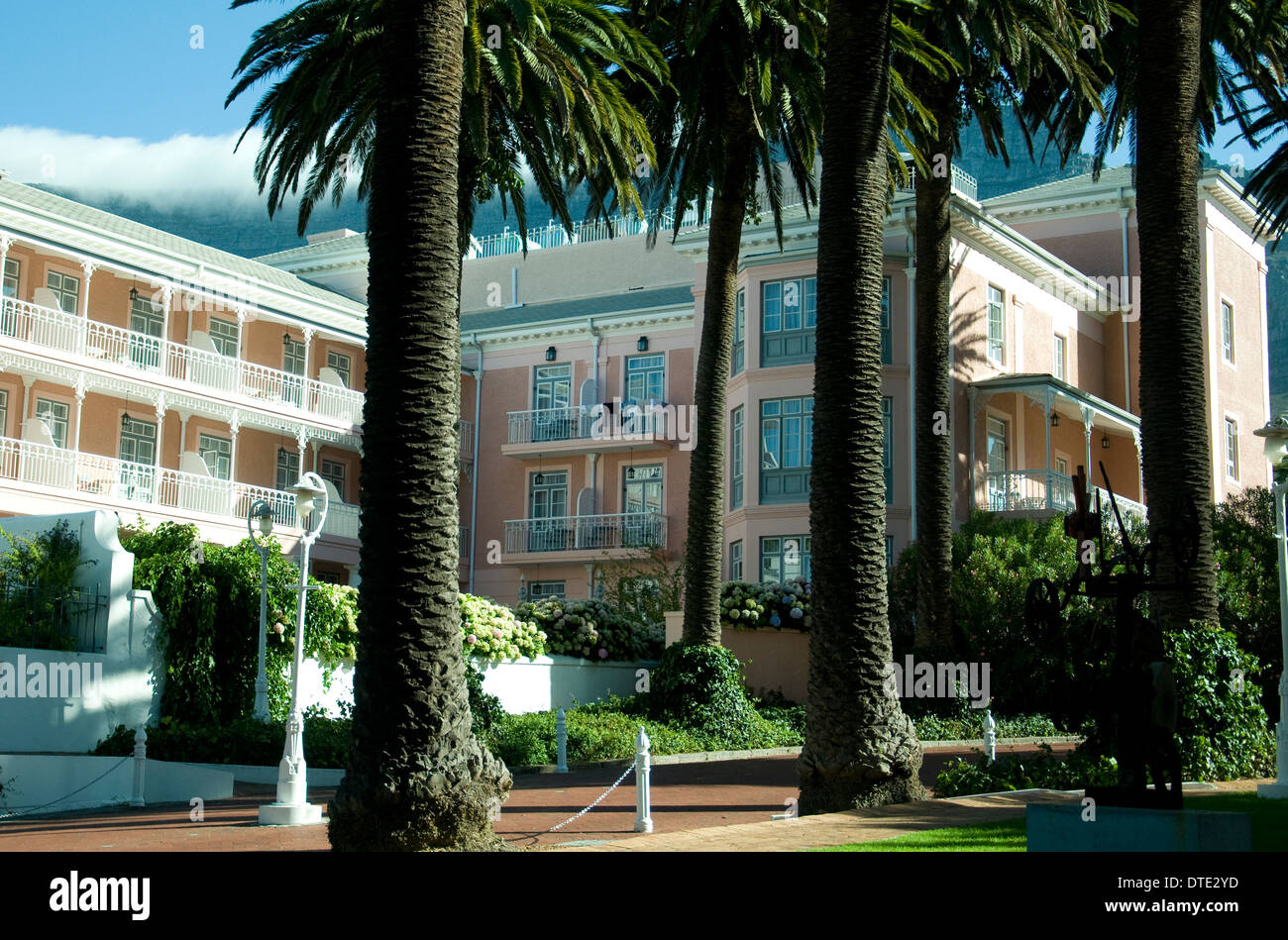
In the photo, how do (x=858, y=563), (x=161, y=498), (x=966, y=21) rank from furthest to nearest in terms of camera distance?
1. (x=161, y=498)
2. (x=966, y=21)
3. (x=858, y=563)

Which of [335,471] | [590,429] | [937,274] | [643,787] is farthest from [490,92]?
[335,471]

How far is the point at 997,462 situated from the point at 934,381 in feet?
37.3

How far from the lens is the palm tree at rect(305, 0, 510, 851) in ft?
33.2

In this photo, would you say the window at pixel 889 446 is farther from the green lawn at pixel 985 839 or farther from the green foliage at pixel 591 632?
the green lawn at pixel 985 839

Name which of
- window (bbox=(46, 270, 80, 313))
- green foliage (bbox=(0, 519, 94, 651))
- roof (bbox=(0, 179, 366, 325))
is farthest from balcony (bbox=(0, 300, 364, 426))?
green foliage (bbox=(0, 519, 94, 651))

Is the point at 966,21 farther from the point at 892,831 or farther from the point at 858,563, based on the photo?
the point at 892,831

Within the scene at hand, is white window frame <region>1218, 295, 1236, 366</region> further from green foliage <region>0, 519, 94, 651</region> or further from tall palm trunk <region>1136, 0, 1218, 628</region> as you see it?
green foliage <region>0, 519, 94, 651</region>

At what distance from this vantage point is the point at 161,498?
34125 mm

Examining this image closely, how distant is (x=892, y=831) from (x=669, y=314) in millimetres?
30310

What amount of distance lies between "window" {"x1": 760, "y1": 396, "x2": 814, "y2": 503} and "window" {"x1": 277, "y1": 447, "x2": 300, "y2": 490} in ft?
44.0

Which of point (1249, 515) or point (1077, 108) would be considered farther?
point (1249, 515)

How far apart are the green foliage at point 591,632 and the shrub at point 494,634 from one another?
934 mm
